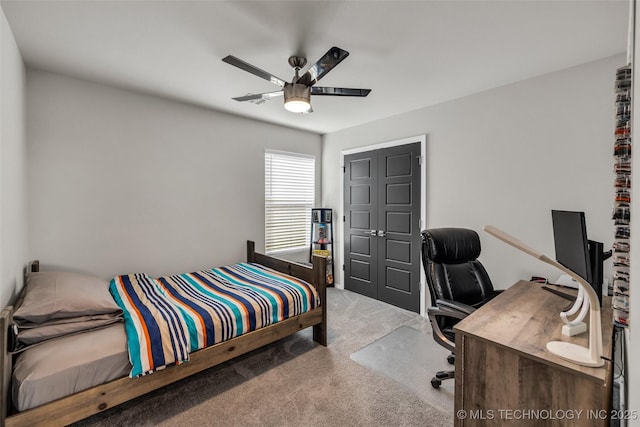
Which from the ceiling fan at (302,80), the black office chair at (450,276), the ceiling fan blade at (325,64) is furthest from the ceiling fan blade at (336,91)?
the black office chair at (450,276)

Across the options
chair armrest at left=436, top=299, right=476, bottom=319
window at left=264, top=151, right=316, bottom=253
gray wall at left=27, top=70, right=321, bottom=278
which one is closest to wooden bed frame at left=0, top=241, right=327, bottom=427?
gray wall at left=27, top=70, right=321, bottom=278

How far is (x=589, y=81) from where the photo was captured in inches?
93.2

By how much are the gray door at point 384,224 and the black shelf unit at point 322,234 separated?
0.87 ft

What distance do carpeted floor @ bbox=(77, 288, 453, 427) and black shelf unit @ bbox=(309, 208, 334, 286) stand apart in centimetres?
180

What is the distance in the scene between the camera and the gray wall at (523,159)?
2.34 meters

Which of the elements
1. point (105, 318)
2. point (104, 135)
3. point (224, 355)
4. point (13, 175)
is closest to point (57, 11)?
point (13, 175)

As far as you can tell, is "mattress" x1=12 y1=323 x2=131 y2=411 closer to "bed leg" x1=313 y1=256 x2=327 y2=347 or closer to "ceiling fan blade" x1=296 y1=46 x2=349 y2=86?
"bed leg" x1=313 y1=256 x2=327 y2=347

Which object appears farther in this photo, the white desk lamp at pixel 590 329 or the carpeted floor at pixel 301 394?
the carpeted floor at pixel 301 394

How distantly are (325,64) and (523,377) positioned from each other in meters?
2.00

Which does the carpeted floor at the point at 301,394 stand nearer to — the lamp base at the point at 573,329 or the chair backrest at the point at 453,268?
A: the chair backrest at the point at 453,268

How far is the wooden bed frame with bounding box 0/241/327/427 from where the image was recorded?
1.43 m

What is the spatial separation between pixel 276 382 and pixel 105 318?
4.40ft

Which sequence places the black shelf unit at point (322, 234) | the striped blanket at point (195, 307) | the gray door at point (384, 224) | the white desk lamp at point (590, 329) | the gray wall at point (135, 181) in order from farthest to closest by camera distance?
the black shelf unit at point (322, 234)
the gray door at point (384, 224)
the gray wall at point (135, 181)
the striped blanket at point (195, 307)
the white desk lamp at point (590, 329)

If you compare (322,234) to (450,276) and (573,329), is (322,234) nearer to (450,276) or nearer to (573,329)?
(450,276)
